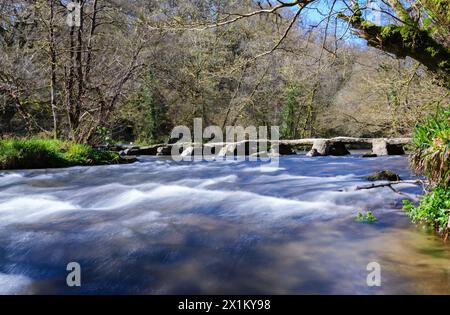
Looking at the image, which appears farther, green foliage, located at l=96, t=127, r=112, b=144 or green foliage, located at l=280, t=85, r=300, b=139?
green foliage, located at l=280, t=85, r=300, b=139

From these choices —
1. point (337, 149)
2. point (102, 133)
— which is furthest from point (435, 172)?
point (337, 149)

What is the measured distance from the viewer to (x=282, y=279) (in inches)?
117

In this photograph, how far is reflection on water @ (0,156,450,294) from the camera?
2.93 metres

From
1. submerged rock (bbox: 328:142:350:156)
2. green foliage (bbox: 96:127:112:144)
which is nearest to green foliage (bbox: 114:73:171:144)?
green foliage (bbox: 96:127:112:144)

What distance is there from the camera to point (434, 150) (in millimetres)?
4473

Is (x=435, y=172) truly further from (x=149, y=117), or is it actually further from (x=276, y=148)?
(x=149, y=117)

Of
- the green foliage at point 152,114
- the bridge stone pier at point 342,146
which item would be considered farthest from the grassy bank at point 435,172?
the green foliage at point 152,114

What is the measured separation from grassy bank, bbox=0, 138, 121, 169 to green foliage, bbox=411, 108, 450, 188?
31.0ft

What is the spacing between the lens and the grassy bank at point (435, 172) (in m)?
4.19

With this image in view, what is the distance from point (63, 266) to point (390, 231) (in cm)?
344

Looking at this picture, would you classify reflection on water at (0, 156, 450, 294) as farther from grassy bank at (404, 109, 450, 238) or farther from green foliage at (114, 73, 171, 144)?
green foliage at (114, 73, 171, 144)

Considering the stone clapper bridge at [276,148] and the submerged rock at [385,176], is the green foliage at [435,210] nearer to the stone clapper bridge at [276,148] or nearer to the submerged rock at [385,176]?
the submerged rock at [385,176]

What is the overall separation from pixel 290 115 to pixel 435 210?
21116 mm
